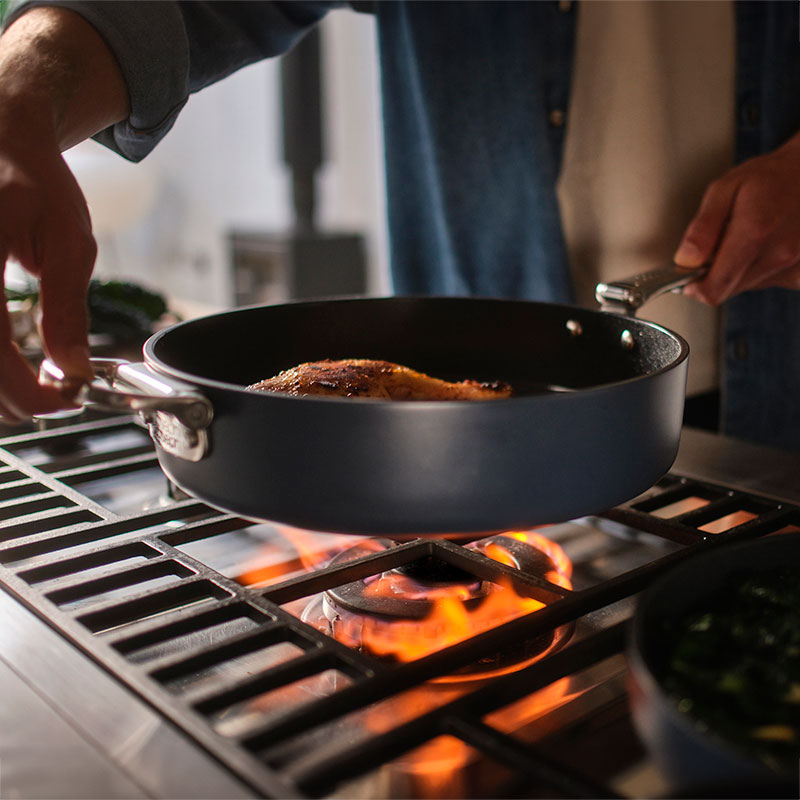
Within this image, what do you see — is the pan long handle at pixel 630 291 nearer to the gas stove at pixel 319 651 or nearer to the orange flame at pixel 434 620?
the gas stove at pixel 319 651

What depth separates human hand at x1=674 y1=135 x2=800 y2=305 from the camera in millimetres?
1122

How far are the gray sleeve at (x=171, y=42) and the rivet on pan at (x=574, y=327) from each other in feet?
1.65

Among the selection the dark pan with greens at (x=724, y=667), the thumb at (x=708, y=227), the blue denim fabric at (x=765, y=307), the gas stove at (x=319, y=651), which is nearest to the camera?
the dark pan with greens at (x=724, y=667)

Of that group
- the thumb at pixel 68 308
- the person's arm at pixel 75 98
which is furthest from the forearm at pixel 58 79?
the thumb at pixel 68 308

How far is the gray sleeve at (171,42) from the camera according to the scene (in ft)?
3.14

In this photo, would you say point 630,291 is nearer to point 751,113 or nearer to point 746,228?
point 746,228

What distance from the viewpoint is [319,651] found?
610 mm

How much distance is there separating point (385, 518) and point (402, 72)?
114cm

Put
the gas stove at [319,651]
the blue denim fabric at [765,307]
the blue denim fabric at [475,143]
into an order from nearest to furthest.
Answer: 1. the gas stove at [319,651]
2. the blue denim fabric at [765,307]
3. the blue denim fabric at [475,143]

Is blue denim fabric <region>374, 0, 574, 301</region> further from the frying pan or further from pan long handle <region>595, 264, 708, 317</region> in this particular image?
the frying pan

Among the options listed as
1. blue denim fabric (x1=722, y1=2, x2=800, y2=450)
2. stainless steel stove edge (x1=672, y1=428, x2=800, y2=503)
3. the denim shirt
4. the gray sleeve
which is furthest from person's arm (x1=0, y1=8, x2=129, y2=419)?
blue denim fabric (x1=722, y1=2, x2=800, y2=450)

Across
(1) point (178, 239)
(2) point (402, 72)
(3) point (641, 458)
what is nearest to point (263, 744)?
(3) point (641, 458)

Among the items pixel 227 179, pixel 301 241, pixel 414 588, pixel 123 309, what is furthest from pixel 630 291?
pixel 227 179

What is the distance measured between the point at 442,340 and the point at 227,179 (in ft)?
16.2
